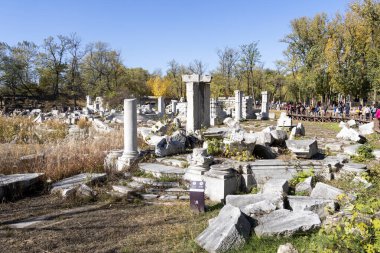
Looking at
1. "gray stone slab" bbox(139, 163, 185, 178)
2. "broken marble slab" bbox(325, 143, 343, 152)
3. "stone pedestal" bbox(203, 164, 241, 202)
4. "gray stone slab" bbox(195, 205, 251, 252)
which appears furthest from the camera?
"broken marble slab" bbox(325, 143, 343, 152)

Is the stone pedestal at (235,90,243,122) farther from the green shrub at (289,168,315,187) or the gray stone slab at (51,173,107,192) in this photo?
the gray stone slab at (51,173,107,192)

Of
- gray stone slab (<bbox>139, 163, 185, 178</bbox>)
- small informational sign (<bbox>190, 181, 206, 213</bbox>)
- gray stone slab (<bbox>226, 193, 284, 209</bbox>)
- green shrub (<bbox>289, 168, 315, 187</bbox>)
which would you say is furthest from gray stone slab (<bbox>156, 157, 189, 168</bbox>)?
gray stone slab (<bbox>226, 193, 284, 209</bbox>)

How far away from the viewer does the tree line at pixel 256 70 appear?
31594 millimetres

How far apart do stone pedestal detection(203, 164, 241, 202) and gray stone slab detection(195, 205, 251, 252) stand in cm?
170

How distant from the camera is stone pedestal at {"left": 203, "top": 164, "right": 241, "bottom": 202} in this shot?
6590 millimetres

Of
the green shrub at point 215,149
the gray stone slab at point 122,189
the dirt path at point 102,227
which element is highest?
the green shrub at point 215,149

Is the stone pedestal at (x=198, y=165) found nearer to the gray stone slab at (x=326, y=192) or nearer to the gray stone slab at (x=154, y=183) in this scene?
the gray stone slab at (x=154, y=183)

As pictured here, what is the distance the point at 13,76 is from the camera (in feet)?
159

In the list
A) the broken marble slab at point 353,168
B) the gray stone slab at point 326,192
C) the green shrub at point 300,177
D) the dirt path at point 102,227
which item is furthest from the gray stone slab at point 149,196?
the broken marble slab at point 353,168

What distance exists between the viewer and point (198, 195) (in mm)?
5945

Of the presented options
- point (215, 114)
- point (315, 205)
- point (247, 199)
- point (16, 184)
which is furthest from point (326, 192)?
point (215, 114)

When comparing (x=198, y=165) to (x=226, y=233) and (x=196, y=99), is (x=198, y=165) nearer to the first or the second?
(x=226, y=233)

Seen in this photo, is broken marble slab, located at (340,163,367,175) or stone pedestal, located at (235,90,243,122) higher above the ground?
stone pedestal, located at (235,90,243,122)

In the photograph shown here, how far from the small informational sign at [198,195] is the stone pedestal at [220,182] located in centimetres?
70
